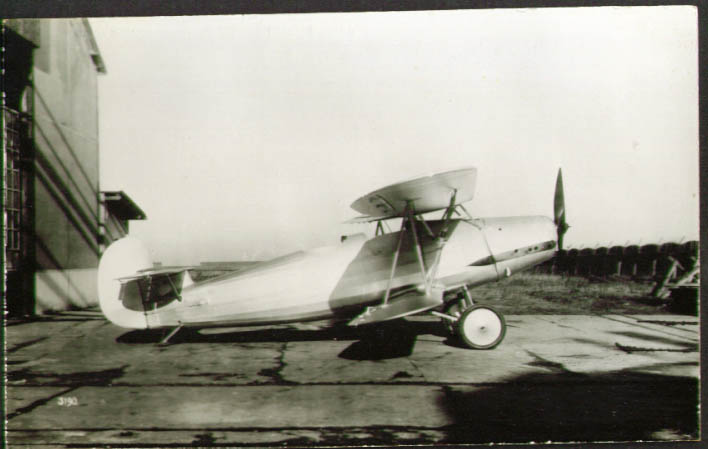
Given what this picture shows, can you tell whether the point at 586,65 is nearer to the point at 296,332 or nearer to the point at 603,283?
the point at 296,332

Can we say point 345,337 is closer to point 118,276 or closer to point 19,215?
point 118,276

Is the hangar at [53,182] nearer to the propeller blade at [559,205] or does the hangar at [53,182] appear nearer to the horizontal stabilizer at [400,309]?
the horizontal stabilizer at [400,309]

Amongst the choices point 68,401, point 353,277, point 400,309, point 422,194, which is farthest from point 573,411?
point 68,401

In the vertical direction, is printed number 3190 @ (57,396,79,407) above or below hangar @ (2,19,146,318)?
below

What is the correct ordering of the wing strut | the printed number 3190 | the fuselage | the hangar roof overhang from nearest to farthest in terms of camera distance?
the printed number 3190
the wing strut
the fuselage
the hangar roof overhang

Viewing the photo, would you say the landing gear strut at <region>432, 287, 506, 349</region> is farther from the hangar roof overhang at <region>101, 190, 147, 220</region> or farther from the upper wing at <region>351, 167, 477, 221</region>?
the hangar roof overhang at <region>101, 190, 147, 220</region>

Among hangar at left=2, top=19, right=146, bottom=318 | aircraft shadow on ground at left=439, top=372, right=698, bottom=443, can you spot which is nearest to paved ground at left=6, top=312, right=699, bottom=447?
aircraft shadow on ground at left=439, top=372, right=698, bottom=443
